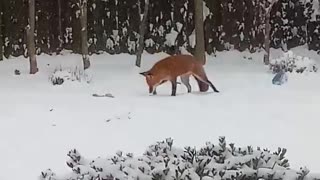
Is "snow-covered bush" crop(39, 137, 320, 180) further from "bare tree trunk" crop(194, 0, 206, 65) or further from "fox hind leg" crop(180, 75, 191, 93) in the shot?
"bare tree trunk" crop(194, 0, 206, 65)

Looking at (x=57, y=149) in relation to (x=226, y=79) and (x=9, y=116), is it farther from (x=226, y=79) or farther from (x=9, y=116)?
(x=226, y=79)

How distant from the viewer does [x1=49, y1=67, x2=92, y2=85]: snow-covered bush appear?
36.8ft

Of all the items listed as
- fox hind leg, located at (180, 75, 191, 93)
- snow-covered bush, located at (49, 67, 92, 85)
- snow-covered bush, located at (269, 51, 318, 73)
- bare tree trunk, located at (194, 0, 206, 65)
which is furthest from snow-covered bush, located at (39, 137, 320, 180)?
bare tree trunk, located at (194, 0, 206, 65)

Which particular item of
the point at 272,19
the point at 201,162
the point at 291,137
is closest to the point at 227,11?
the point at 272,19

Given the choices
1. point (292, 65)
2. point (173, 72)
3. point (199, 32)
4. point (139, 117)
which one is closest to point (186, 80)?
point (173, 72)

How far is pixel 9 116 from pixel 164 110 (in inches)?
71.7

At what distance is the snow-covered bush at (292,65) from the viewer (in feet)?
39.8

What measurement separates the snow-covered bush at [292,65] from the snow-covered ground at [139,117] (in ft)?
1.25

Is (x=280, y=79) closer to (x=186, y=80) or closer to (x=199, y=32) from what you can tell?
(x=186, y=80)

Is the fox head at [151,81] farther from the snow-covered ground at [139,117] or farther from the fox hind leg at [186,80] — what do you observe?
the fox hind leg at [186,80]

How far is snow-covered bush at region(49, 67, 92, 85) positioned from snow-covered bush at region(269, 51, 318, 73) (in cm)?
312

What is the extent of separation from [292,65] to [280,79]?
1.43 m

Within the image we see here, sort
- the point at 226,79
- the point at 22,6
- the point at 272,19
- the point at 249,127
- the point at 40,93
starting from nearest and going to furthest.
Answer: the point at 249,127, the point at 40,93, the point at 226,79, the point at 22,6, the point at 272,19

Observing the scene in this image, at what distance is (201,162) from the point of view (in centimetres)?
327
